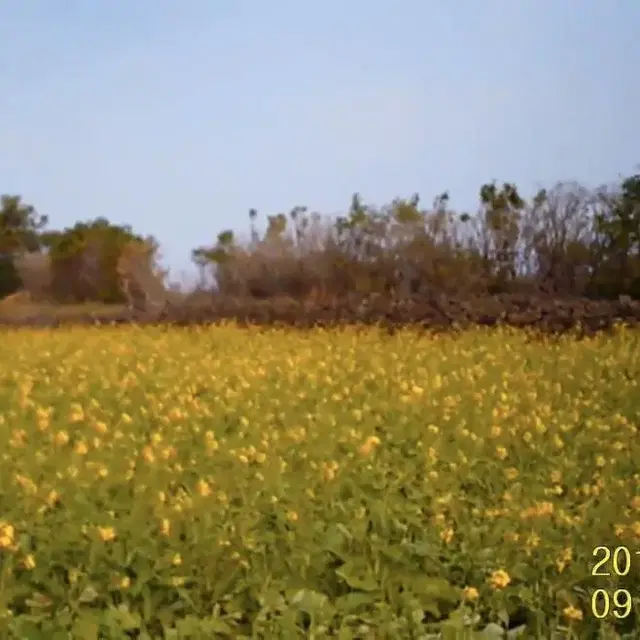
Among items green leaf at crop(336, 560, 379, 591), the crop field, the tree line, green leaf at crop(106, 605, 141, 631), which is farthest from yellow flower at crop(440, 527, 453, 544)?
the tree line

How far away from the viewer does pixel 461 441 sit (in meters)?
3.90

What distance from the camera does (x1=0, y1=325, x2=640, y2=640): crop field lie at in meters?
2.37

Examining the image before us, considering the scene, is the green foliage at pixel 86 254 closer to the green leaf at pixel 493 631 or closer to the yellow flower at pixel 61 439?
the yellow flower at pixel 61 439

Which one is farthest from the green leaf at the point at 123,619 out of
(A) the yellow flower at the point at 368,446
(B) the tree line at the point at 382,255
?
(B) the tree line at the point at 382,255

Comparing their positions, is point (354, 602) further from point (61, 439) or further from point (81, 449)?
point (61, 439)

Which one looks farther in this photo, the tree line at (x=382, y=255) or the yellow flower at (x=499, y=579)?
the tree line at (x=382, y=255)

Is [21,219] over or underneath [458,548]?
over

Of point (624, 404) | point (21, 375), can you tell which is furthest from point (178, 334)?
point (624, 404)

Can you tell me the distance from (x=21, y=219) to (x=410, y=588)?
22.0 ft

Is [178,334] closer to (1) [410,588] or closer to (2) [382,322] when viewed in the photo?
(2) [382,322]

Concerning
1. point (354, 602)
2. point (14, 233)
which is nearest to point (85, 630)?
point (354, 602)

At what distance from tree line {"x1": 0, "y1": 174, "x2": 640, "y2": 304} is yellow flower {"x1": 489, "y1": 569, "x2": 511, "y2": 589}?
598cm

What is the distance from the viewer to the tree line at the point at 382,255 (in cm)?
848

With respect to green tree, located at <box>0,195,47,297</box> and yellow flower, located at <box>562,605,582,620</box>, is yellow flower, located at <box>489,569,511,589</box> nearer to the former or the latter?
yellow flower, located at <box>562,605,582,620</box>
